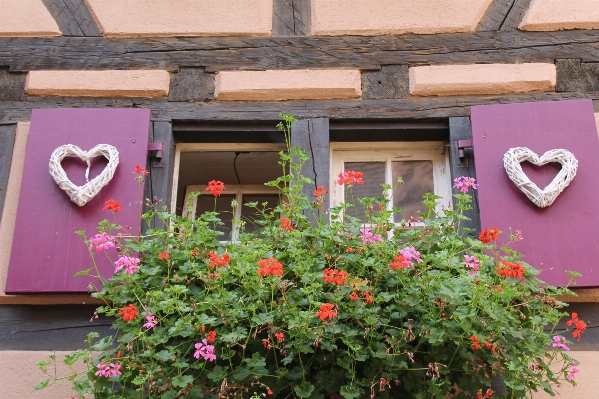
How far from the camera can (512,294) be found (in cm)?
324

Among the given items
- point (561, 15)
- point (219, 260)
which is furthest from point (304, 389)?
point (561, 15)

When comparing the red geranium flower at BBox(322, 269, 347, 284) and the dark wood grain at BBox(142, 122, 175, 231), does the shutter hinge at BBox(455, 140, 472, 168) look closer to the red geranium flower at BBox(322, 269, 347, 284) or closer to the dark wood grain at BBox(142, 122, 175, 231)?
the red geranium flower at BBox(322, 269, 347, 284)

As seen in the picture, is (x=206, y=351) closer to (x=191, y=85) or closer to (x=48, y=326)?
(x=48, y=326)

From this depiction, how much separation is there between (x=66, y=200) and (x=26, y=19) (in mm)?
1235

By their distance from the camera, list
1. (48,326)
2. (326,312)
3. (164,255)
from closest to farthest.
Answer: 1. (326,312)
2. (164,255)
3. (48,326)

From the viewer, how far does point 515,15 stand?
4695mm

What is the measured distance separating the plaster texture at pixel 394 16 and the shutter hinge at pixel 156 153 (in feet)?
3.51

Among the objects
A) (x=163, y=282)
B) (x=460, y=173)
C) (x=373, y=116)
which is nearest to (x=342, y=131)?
(x=373, y=116)

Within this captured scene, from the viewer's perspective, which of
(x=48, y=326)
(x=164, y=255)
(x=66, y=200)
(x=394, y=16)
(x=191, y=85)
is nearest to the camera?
(x=164, y=255)

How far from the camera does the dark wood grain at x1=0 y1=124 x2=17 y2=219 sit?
434 cm

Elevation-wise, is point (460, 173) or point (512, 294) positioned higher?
point (460, 173)

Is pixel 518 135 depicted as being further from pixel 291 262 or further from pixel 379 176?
pixel 291 262

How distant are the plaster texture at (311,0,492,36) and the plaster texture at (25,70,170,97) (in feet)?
2.95

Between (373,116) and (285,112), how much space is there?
0.46 meters
